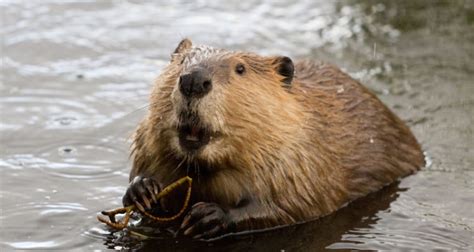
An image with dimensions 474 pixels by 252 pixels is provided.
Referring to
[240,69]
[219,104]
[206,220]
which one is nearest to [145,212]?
[206,220]

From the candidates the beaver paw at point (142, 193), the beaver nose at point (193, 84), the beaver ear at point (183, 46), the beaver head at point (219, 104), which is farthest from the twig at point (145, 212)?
the beaver ear at point (183, 46)

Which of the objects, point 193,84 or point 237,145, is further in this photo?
point 237,145

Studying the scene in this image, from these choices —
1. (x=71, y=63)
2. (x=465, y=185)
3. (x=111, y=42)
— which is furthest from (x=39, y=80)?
(x=465, y=185)

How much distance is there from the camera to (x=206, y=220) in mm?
4918

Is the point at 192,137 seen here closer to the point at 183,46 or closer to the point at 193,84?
the point at 193,84

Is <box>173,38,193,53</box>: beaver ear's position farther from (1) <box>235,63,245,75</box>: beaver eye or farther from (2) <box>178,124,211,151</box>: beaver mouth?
(2) <box>178,124,211,151</box>: beaver mouth

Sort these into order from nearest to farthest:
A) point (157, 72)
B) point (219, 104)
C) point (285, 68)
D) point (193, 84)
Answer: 1. point (193, 84)
2. point (219, 104)
3. point (285, 68)
4. point (157, 72)

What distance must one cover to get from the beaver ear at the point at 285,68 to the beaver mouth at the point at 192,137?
24.7 inches

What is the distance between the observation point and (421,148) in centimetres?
631

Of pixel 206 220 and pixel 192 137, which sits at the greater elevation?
pixel 192 137

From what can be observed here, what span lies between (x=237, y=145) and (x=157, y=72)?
9.15ft

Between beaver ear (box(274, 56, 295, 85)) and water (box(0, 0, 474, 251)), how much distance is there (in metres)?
0.71

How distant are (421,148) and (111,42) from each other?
275cm

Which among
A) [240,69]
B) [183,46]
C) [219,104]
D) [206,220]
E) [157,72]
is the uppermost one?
[157,72]
